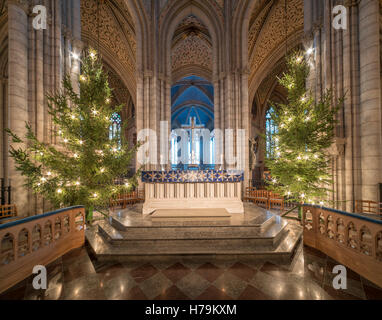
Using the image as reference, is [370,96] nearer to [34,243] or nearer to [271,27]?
[34,243]

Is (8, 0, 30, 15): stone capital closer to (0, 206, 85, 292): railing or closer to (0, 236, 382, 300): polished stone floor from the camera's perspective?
(0, 206, 85, 292): railing

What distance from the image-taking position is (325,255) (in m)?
3.42

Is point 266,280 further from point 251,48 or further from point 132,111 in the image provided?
point 132,111

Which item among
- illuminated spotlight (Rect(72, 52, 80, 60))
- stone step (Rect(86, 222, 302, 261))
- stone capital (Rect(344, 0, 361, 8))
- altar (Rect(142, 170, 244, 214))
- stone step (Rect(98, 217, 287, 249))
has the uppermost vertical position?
stone capital (Rect(344, 0, 361, 8))

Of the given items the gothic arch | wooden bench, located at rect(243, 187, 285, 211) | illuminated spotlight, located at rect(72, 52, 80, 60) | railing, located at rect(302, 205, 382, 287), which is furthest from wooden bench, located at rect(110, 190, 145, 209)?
the gothic arch

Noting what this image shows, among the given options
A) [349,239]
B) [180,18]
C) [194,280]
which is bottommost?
[194,280]

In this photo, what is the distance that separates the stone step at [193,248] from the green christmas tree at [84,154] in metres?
1.47

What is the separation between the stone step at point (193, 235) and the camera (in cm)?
364

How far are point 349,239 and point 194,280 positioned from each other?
3011 millimetres

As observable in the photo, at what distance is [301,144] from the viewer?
5.36 m

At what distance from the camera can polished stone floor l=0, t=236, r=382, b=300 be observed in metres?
2.32

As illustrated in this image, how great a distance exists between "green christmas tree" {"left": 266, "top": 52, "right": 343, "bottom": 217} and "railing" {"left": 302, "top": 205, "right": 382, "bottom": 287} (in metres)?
1.47

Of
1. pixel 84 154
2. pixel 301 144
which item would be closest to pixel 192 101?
pixel 301 144

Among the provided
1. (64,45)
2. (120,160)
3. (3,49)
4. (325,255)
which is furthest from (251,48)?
(3,49)
